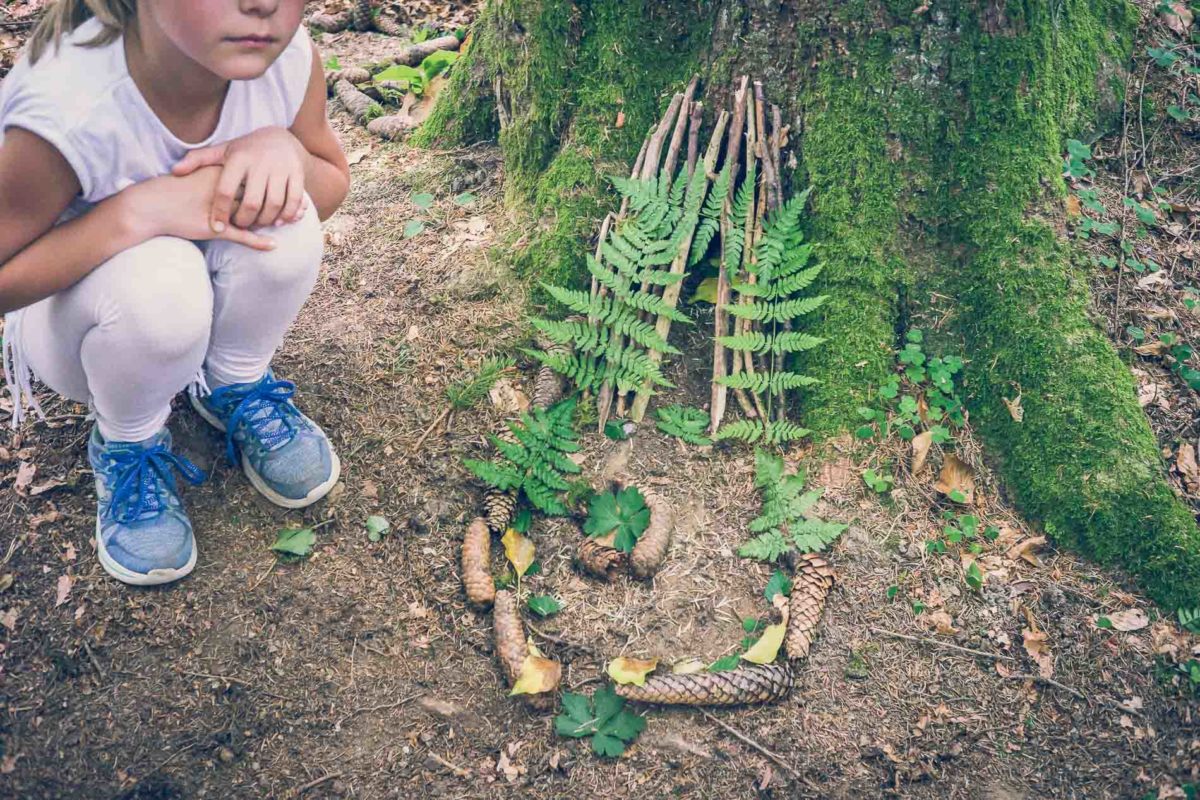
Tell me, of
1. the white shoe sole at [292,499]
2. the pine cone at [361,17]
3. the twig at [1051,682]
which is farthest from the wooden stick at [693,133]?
the pine cone at [361,17]

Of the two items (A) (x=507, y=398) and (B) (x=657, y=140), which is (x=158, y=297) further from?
(B) (x=657, y=140)

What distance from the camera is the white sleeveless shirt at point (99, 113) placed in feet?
6.96

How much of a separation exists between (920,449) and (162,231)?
2.64m

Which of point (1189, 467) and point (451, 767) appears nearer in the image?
point (451, 767)

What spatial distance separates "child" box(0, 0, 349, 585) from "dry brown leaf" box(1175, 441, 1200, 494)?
314cm

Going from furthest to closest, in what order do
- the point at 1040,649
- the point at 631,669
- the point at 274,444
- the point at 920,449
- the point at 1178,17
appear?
1. the point at 1178,17
2. the point at 920,449
3. the point at 274,444
4. the point at 1040,649
5. the point at 631,669

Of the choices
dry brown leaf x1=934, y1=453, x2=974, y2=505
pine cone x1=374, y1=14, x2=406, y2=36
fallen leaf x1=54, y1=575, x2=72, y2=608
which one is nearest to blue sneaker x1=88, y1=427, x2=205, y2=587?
fallen leaf x1=54, y1=575, x2=72, y2=608

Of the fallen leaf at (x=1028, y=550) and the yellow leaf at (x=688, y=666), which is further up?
the fallen leaf at (x=1028, y=550)

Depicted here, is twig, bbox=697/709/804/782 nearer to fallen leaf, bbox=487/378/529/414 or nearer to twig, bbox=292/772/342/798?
twig, bbox=292/772/342/798

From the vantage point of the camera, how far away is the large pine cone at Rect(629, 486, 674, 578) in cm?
297

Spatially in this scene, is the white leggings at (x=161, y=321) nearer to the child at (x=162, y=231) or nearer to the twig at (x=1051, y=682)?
the child at (x=162, y=231)

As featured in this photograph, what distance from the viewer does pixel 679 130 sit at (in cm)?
340

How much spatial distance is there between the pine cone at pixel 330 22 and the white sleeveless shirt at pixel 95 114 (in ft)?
12.0

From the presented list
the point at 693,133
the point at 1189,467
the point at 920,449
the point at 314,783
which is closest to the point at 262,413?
the point at 314,783
